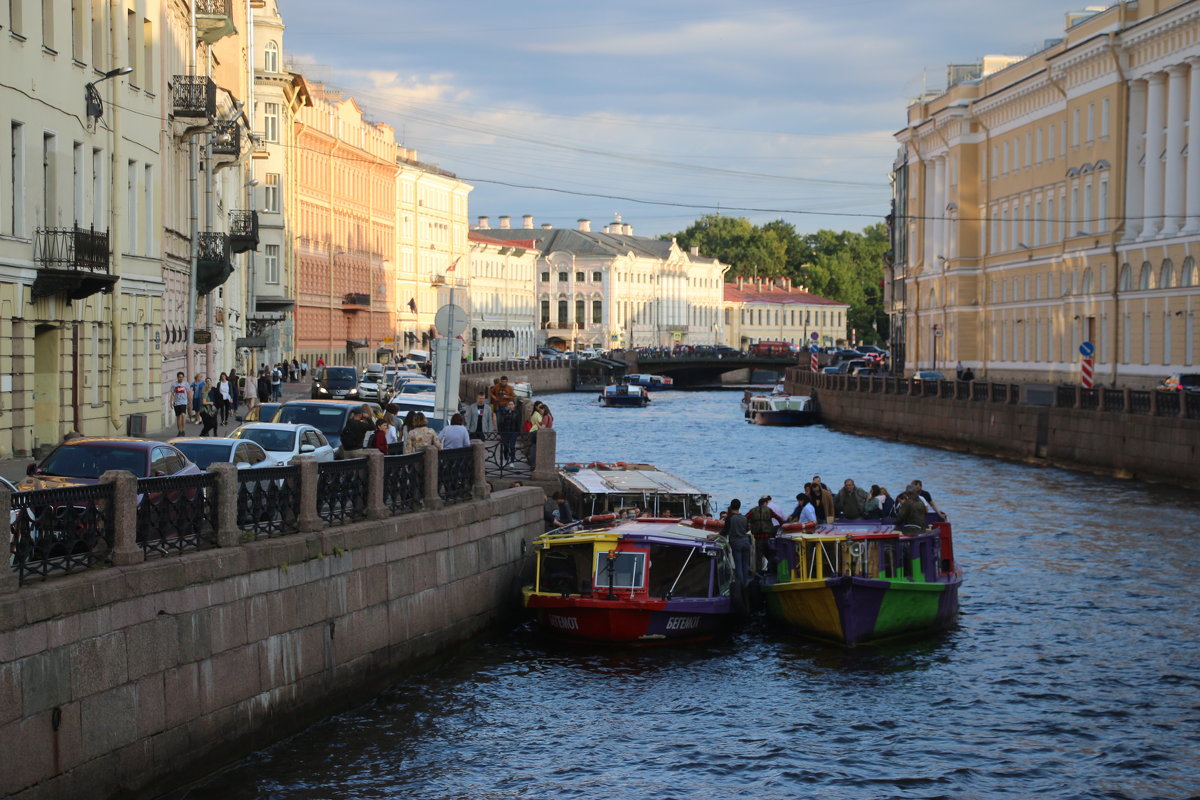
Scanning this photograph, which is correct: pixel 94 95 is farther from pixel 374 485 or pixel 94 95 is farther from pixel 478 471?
pixel 374 485

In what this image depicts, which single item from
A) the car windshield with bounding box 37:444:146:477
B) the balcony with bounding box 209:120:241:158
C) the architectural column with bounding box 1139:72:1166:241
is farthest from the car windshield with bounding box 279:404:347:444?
the architectural column with bounding box 1139:72:1166:241

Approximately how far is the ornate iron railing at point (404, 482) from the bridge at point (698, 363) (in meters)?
112

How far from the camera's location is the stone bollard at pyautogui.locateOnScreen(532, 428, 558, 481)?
28.0 metres

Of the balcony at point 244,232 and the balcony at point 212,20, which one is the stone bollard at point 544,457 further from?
the balcony at point 244,232

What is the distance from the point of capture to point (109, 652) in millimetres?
13852

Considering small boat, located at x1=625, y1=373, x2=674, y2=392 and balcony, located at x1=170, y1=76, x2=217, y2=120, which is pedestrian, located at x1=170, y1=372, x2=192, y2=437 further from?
small boat, located at x1=625, y1=373, x2=674, y2=392

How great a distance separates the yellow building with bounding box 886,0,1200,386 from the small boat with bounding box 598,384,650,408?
15.8 metres

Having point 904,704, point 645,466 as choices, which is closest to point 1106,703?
point 904,704

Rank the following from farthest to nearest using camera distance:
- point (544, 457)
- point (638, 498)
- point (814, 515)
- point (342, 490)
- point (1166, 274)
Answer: point (1166, 274) < point (638, 498) < point (544, 457) < point (814, 515) < point (342, 490)

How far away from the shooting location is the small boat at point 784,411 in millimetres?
81562

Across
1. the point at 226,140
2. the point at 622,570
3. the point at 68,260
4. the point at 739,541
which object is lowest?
the point at 622,570

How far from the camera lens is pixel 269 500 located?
1752cm

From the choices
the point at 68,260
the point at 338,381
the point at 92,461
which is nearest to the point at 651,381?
the point at 338,381

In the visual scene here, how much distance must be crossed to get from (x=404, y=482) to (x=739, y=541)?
6.01 meters
